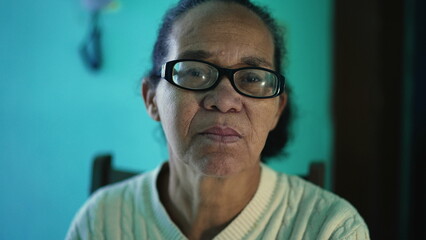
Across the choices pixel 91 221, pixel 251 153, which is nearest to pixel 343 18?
pixel 251 153

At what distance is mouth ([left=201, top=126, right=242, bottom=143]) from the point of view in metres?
0.69

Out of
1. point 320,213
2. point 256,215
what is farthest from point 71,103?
point 320,213

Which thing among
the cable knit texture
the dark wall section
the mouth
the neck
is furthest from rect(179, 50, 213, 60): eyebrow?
the dark wall section

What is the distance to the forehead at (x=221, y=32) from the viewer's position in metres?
0.71

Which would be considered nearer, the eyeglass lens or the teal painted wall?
the eyeglass lens

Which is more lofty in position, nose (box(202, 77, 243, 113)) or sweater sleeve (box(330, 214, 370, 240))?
nose (box(202, 77, 243, 113))

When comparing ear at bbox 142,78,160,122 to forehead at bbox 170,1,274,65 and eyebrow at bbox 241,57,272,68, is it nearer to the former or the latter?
forehead at bbox 170,1,274,65

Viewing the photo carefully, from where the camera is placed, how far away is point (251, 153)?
0.74 metres

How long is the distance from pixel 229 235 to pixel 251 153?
0.24 m

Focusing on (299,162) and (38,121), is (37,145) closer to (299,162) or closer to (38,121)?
(38,121)

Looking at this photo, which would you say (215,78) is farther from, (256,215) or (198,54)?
(256,215)

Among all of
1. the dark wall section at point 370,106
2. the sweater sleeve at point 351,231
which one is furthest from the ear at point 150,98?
the dark wall section at point 370,106

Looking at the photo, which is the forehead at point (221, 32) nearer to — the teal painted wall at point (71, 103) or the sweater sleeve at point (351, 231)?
the sweater sleeve at point (351, 231)

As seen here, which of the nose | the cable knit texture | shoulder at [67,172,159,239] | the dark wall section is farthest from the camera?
the dark wall section
